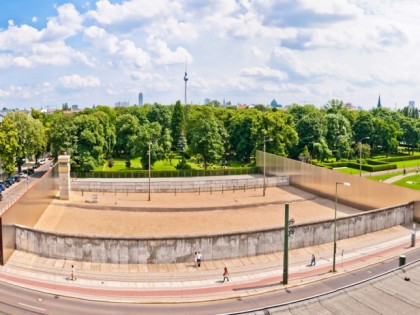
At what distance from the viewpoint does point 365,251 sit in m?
37.8

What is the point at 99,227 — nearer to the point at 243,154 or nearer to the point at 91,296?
the point at 91,296

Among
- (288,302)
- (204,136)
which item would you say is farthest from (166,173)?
(288,302)

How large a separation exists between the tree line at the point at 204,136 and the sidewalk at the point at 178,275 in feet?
126

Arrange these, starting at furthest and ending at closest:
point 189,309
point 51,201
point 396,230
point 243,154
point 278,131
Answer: point 243,154 < point 278,131 < point 51,201 < point 396,230 < point 189,309

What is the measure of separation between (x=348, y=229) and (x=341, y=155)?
59156 mm

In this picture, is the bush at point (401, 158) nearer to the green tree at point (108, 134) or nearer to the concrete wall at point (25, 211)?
the green tree at point (108, 134)

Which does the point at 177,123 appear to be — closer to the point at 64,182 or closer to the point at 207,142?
the point at 207,142

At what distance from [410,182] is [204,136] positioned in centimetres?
3750

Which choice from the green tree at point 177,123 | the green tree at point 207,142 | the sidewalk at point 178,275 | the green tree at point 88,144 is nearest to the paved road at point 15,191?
the green tree at point 88,144

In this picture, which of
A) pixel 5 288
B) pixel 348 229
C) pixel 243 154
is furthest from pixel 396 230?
pixel 243 154

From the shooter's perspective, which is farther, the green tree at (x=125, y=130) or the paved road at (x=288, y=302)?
the green tree at (x=125, y=130)

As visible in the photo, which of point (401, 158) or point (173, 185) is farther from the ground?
point (401, 158)

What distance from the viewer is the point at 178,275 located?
3219cm

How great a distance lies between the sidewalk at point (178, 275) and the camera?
1147 inches
